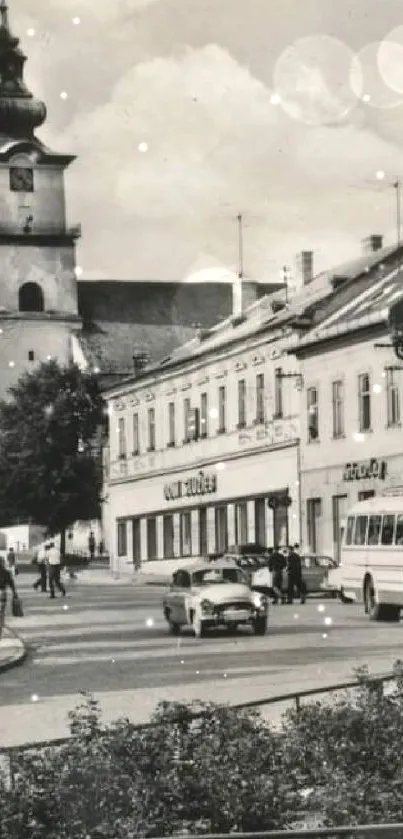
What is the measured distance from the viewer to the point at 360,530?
128 feet

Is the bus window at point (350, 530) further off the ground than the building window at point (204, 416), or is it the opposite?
the building window at point (204, 416)

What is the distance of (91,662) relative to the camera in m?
27.0

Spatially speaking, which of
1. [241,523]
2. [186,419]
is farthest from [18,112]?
[241,523]

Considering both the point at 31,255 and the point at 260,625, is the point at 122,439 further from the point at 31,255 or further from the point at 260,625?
the point at 260,625

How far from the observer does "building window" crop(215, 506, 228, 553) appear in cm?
6650

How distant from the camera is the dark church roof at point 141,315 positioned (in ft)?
379

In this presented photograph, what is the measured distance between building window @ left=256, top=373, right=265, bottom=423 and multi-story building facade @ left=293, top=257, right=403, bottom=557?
3755 millimetres

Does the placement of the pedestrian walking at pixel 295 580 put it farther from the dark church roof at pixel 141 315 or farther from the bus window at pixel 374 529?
the dark church roof at pixel 141 315

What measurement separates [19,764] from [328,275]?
5600cm

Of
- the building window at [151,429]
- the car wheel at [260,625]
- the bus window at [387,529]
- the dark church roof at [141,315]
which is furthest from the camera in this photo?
the dark church roof at [141,315]

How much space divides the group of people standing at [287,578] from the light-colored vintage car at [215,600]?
42.4 ft

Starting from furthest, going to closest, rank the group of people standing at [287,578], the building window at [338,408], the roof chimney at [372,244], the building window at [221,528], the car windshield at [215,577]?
the roof chimney at [372,244] < the building window at [221,528] < the building window at [338,408] < the group of people standing at [287,578] < the car windshield at [215,577]

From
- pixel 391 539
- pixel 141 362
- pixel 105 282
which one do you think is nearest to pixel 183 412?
pixel 141 362

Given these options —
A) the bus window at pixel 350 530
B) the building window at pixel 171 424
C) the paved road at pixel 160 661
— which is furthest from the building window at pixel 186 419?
the bus window at pixel 350 530
